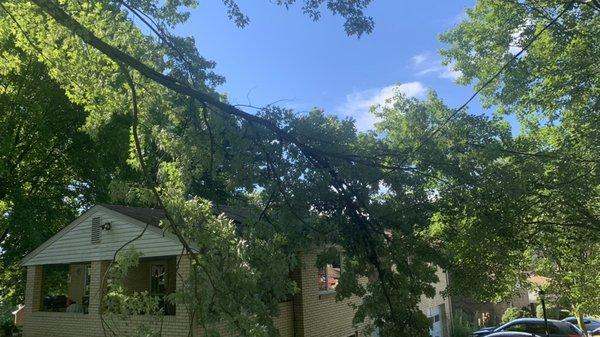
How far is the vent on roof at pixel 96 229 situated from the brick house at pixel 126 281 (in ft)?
0.06

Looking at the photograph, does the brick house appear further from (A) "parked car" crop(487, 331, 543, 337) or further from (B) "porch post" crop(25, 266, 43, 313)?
(A) "parked car" crop(487, 331, 543, 337)

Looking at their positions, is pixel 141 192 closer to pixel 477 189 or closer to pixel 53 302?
pixel 477 189

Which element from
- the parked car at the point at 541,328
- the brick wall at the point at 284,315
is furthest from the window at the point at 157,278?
the parked car at the point at 541,328

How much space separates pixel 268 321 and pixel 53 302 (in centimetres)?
1721

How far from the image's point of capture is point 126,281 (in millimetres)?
14680

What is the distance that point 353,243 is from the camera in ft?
23.3

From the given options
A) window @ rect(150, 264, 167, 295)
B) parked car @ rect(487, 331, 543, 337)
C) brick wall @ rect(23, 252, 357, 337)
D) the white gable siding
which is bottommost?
parked car @ rect(487, 331, 543, 337)

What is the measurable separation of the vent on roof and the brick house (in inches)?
0.7

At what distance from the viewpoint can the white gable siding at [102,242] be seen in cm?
1282

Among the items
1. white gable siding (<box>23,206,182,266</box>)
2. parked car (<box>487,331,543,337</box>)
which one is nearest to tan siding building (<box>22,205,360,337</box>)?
white gable siding (<box>23,206,182,266</box>)

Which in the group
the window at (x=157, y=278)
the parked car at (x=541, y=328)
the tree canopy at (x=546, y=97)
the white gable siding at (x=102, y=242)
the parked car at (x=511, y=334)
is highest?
the tree canopy at (x=546, y=97)

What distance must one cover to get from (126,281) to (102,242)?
1371 millimetres

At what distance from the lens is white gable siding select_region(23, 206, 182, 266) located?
42.1 feet

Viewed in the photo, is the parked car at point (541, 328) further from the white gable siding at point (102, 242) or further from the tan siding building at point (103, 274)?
the white gable siding at point (102, 242)
